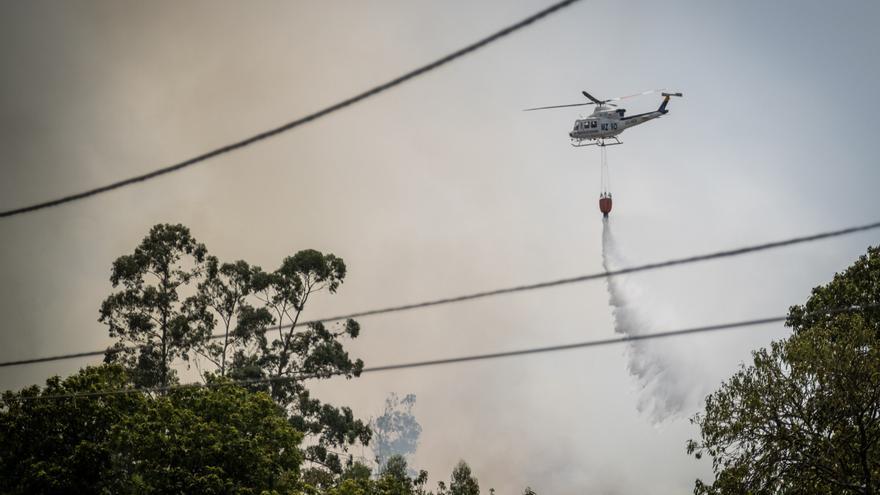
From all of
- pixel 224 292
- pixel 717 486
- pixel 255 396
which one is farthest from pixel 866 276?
pixel 224 292

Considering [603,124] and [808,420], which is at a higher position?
[603,124]

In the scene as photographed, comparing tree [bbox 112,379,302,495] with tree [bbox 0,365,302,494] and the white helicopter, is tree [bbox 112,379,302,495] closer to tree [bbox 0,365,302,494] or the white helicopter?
tree [bbox 0,365,302,494]

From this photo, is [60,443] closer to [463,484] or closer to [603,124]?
[463,484]

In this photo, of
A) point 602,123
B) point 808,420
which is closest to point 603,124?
point 602,123

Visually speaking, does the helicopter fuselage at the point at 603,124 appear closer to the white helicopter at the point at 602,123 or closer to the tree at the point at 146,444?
the white helicopter at the point at 602,123

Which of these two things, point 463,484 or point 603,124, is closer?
point 463,484

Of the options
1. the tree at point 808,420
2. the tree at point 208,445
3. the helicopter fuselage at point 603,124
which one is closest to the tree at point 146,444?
the tree at point 208,445
